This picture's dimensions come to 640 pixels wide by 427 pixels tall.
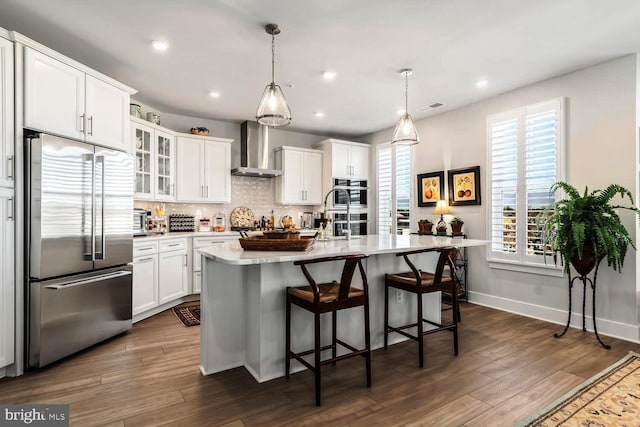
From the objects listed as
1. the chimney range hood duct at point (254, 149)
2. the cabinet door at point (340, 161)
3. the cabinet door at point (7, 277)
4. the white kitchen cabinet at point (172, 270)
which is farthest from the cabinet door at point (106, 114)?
the cabinet door at point (340, 161)

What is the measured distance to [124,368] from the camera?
2.78 m

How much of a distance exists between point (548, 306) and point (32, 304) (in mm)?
4991

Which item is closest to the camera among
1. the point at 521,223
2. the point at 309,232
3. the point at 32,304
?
the point at 32,304

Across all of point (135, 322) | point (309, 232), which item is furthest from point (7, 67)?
point (309, 232)

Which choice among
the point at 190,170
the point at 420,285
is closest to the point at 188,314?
the point at 190,170

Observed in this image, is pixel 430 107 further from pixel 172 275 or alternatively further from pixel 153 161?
pixel 172 275

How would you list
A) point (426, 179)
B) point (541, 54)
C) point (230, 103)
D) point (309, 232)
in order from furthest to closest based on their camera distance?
point (309, 232) → point (426, 179) → point (230, 103) → point (541, 54)

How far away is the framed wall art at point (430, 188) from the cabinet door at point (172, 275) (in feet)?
11.8

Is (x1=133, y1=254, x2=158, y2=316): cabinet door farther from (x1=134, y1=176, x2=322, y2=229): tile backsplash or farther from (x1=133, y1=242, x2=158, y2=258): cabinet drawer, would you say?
(x1=134, y1=176, x2=322, y2=229): tile backsplash

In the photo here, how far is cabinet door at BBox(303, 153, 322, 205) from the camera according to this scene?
20.5ft

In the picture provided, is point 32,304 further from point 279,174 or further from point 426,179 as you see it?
point 426,179

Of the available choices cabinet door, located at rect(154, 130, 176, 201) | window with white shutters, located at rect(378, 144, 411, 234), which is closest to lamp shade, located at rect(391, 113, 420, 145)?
window with white shutters, located at rect(378, 144, 411, 234)

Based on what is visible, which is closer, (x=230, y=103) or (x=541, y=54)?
(x=541, y=54)

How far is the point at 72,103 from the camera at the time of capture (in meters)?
3.00
